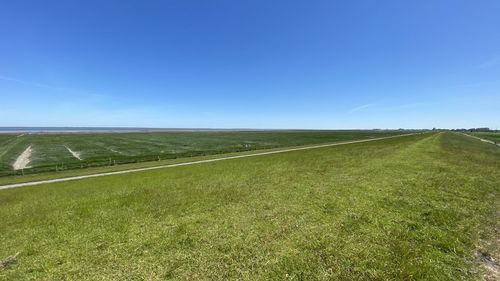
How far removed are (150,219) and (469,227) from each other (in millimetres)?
10939

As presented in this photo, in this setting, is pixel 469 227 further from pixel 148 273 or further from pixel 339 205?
pixel 148 273

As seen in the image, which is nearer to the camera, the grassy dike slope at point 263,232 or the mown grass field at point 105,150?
the grassy dike slope at point 263,232

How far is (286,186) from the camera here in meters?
13.9

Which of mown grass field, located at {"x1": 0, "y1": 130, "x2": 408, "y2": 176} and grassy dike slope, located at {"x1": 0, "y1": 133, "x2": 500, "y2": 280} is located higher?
grassy dike slope, located at {"x1": 0, "y1": 133, "x2": 500, "y2": 280}

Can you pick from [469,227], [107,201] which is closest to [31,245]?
[107,201]

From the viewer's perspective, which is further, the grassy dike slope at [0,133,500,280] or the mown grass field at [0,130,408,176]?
the mown grass field at [0,130,408,176]

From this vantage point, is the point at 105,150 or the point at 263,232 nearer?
the point at 263,232

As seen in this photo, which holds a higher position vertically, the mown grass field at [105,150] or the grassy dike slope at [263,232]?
the grassy dike slope at [263,232]

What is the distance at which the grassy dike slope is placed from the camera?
580 centimetres

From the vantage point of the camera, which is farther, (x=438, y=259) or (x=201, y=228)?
(x=201, y=228)

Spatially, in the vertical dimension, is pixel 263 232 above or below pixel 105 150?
above

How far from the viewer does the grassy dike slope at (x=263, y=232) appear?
5.80m

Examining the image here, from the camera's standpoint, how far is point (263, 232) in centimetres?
769

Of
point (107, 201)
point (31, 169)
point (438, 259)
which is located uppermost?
point (438, 259)
